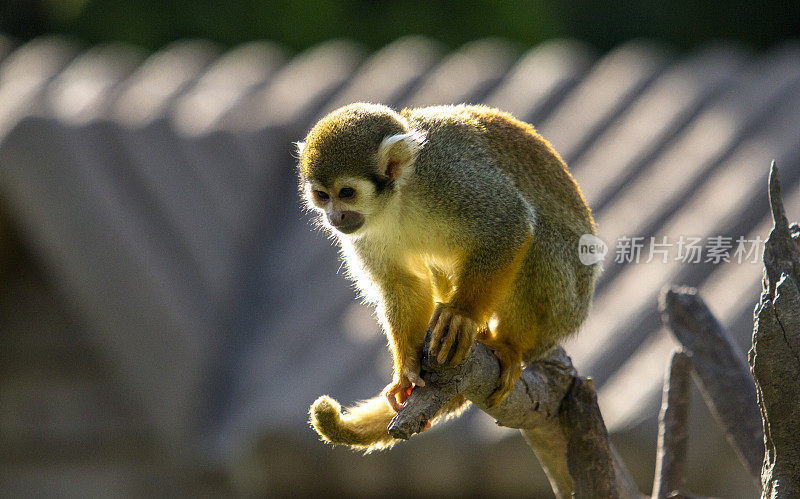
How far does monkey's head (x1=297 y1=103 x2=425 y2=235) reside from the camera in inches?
94.9

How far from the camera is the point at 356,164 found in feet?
7.91

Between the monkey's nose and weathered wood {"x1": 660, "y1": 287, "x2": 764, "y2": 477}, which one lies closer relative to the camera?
the monkey's nose

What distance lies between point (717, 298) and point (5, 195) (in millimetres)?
4016

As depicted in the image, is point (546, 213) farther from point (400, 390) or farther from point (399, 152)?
point (400, 390)

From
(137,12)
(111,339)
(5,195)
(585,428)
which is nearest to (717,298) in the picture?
(585,428)

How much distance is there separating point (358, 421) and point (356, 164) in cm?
62

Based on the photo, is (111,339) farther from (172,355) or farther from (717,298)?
(717,298)

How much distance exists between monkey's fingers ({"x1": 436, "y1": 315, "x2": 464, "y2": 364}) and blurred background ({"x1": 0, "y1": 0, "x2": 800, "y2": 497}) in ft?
6.92

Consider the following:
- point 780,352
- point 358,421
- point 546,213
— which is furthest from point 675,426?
point 358,421

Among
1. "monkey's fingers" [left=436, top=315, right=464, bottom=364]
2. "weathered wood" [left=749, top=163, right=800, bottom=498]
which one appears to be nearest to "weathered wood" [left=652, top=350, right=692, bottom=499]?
"weathered wood" [left=749, top=163, right=800, bottom=498]

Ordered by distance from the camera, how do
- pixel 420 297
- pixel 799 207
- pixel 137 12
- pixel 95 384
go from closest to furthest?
pixel 420 297, pixel 799 207, pixel 95 384, pixel 137 12

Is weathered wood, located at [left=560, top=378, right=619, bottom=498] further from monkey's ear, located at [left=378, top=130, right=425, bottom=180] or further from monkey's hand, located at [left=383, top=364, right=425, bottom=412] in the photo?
monkey's ear, located at [left=378, top=130, right=425, bottom=180]

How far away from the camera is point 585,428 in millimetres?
2361
